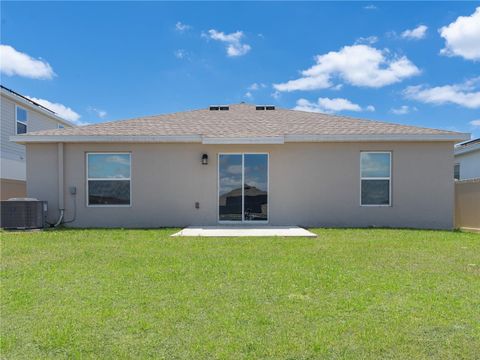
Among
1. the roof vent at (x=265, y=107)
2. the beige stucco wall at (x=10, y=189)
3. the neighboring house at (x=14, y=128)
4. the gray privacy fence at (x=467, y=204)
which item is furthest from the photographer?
the roof vent at (x=265, y=107)

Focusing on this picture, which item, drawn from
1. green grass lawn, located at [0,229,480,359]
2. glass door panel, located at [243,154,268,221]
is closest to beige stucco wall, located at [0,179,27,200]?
green grass lawn, located at [0,229,480,359]

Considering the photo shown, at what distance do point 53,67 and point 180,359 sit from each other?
1718 centimetres

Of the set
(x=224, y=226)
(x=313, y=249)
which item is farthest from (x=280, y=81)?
(x=313, y=249)

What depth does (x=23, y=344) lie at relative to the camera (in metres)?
2.76

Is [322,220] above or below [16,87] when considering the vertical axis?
below

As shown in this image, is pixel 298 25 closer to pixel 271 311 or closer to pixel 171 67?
pixel 171 67

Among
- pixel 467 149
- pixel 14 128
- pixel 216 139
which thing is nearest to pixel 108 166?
pixel 216 139

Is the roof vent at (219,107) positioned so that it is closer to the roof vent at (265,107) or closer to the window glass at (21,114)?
the roof vent at (265,107)

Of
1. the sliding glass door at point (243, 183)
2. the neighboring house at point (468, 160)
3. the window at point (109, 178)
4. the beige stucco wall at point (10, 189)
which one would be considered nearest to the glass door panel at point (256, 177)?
the sliding glass door at point (243, 183)

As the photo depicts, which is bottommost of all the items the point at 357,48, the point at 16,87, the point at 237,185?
the point at 237,185

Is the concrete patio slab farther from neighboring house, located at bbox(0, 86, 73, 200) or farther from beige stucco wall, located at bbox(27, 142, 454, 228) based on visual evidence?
neighboring house, located at bbox(0, 86, 73, 200)

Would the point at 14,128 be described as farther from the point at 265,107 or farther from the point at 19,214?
the point at 265,107

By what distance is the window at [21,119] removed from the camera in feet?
52.9

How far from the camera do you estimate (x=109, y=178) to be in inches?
427
